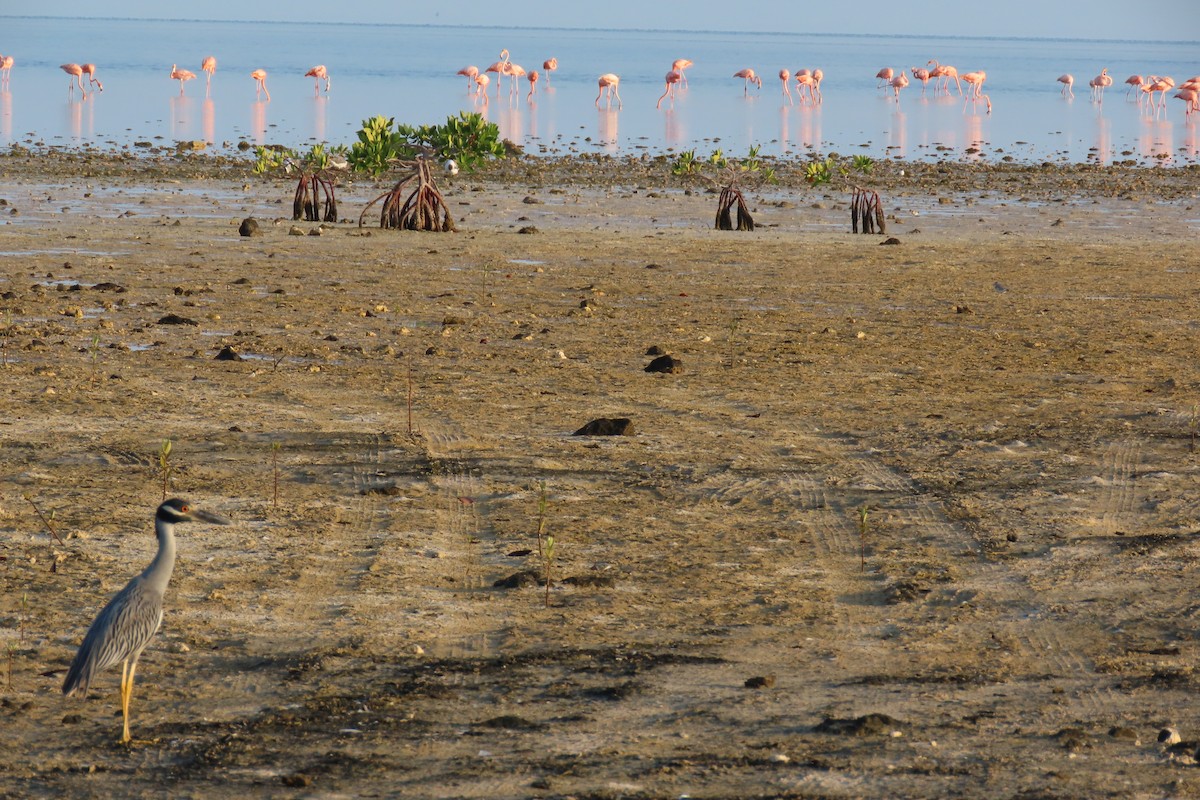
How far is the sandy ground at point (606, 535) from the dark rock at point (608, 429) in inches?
3.5

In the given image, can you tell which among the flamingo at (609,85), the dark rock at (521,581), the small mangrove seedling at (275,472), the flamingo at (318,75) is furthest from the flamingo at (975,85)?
the dark rock at (521,581)

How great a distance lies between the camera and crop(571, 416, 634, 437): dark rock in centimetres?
966

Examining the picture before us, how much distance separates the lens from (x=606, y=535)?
25.7ft

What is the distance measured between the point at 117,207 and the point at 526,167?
1058cm

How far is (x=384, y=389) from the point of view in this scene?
11.0 m

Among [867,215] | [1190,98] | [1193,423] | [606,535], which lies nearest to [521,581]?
[606,535]

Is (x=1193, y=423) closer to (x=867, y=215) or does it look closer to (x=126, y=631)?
(x=126, y=631)

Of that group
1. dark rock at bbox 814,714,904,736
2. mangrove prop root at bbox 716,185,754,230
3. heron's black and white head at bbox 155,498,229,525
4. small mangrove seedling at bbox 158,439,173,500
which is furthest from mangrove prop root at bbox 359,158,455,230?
dark rock at bbox 814,714,904,736

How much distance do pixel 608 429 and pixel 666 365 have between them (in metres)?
2.20

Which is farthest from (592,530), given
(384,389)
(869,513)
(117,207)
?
(117,207)

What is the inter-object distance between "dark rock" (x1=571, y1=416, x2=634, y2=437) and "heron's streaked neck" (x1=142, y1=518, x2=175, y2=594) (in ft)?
13.9

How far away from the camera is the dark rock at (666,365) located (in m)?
11.8

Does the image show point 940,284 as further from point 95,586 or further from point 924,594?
point 95,586

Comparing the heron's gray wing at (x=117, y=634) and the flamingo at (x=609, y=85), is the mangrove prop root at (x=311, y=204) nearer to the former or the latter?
the heron's gray wing at (x=117, y=634)
